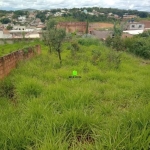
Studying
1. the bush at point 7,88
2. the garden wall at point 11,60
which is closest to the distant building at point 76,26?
the garden wall at point 11,60

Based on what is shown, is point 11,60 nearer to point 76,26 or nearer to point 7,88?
point 7,88

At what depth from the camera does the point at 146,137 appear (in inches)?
76.1

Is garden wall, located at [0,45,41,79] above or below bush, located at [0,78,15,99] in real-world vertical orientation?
above

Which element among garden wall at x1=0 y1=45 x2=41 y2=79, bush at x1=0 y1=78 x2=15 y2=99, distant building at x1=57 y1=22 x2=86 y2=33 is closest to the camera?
bush at x1=0 y1=78 x2=15 y2=99

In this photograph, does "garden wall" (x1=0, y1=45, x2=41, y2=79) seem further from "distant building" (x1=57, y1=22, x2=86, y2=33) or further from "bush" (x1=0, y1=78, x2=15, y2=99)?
"distant building" (x1=57, y1=22, x2=86, y2=33)

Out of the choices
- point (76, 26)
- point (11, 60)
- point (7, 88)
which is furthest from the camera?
point (76, 26)

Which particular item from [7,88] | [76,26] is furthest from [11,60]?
[76,26]

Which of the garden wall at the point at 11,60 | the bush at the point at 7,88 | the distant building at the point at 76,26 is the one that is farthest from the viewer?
the distant building at the point at 76,26

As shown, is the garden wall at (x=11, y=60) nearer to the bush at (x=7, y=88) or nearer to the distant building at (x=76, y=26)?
the bush at (x=7, y=88)

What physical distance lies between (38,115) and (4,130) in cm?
52

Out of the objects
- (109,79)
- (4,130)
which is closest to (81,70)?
(109,79)

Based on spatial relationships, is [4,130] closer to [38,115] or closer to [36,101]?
[38,115]

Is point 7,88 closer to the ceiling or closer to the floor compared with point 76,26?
closer to the floor

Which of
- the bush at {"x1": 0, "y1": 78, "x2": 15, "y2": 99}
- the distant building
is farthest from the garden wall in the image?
the distant building
